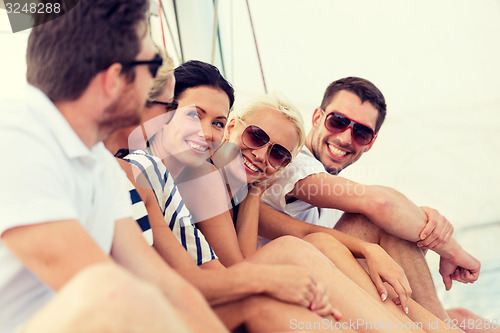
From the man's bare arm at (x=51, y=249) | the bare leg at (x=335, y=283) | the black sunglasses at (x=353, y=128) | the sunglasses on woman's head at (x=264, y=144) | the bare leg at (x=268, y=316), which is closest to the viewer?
the man's bare arm at (x=51, y=249)

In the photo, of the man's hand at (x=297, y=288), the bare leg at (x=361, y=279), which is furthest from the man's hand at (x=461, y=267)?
the man's hand at (x=297, y=288)

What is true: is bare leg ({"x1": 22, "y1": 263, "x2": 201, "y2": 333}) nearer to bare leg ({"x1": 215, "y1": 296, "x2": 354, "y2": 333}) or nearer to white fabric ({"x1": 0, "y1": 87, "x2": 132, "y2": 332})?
white fabric ({"x1": 0, "y1": 87, "x2": 132, "y2": 332})

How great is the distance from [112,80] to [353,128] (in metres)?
1.23

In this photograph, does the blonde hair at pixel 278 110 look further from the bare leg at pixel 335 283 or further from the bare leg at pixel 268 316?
the bare leg at pixel 268 316

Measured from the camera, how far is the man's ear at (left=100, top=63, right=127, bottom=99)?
57 centimetres

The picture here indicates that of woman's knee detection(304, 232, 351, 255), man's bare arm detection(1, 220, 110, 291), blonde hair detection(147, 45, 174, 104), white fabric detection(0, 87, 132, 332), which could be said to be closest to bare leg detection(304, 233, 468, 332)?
woman's knee detection(304, 232, 351, 255)

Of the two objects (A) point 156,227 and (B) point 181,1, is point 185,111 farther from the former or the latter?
(B) point 181,1

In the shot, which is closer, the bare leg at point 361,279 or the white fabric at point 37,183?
the white fabric at point 37,183

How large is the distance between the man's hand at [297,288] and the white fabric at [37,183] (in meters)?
0.28

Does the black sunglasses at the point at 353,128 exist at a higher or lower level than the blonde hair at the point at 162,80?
lower

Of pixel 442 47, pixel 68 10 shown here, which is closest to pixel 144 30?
pixel 68 10

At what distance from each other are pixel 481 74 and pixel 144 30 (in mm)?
3439

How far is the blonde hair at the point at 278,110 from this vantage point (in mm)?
1322

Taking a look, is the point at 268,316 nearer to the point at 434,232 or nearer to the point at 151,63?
the point at 151,63
